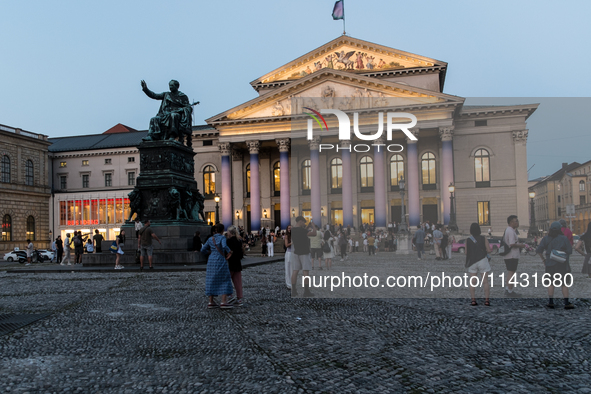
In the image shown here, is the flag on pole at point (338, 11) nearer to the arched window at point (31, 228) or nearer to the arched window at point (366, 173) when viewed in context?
the arched window at point (366, 173)

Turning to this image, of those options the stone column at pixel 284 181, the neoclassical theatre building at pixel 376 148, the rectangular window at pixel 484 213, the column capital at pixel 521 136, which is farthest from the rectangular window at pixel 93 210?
the column capital at pixel 521 136

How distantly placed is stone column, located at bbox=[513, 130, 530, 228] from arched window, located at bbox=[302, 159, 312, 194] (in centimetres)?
1923

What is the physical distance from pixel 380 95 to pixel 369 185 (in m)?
9.23

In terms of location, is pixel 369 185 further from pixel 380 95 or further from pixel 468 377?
pixel 468 377

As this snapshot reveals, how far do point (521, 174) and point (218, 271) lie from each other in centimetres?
4632

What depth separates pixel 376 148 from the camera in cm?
4694

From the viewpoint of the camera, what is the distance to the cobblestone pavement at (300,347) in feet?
16.8

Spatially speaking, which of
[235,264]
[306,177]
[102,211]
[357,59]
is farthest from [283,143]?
[235,264]

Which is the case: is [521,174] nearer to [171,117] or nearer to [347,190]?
[347,190]

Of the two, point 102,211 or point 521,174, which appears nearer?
point 521,174

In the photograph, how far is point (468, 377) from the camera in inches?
207

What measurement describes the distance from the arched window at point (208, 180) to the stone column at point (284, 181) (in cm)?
1239

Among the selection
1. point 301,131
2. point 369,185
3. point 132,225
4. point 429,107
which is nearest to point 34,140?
point 301,131

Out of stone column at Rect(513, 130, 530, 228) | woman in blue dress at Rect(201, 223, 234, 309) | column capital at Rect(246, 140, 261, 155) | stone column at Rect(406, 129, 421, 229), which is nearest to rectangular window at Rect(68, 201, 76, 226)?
column capital at Rect(246, 140, 261, 155)
